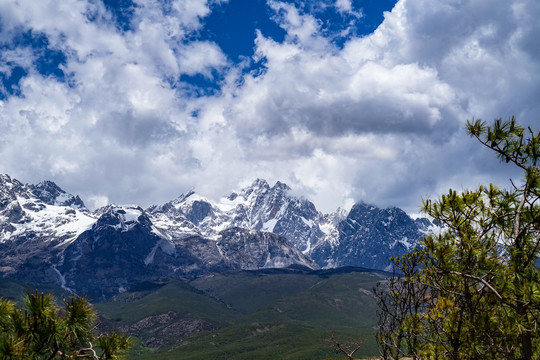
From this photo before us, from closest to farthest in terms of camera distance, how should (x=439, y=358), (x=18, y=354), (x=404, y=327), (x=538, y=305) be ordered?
(x=538, y=305) → (x=18, y=354) → (x=439, y=358) → (x=404, y=327)

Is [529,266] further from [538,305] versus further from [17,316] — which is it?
[17,316]

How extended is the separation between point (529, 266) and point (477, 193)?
3.25m

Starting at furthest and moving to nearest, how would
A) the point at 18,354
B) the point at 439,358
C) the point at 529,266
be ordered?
the point at 439,358
the point at 18,354
the point at 529,266

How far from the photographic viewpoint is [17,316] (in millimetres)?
17453

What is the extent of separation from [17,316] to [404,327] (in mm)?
19515

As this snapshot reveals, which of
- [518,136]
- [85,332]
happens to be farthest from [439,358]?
[85,332]

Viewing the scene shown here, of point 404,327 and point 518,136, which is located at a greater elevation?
point 518,136

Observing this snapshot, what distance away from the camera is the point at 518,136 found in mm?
16312

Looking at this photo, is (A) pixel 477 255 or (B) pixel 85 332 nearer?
(A) pixel 477 255

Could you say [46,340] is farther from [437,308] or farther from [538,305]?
[538,305]

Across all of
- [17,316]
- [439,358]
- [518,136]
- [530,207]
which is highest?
[518,136]

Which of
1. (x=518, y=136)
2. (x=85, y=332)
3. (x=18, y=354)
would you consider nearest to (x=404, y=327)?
(x=518, y=136)

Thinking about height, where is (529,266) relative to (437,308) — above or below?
above

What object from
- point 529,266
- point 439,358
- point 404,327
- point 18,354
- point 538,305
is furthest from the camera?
point 404,327
